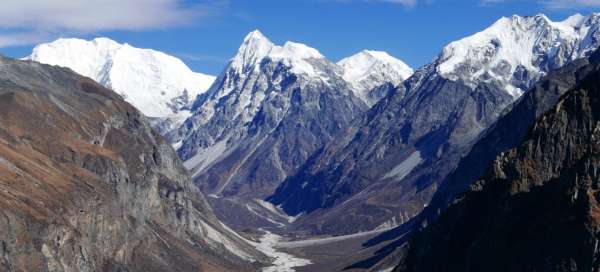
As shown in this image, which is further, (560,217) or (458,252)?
(458,252)

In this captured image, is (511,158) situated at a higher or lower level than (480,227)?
higher

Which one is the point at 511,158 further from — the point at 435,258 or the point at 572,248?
the point at 572,248

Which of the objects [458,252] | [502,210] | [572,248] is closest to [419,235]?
[458,252]

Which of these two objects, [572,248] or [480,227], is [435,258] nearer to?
[480,227]

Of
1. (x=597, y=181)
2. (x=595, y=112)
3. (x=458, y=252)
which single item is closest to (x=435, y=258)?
(x=458, y=252)

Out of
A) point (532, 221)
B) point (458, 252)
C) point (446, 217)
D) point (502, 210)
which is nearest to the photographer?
point (532, 221)

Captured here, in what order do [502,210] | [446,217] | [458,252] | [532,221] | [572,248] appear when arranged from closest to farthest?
[572,248], [532,221], [502,210], [458,252], [446,217]

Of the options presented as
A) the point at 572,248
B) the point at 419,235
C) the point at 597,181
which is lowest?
the point at 572,248
